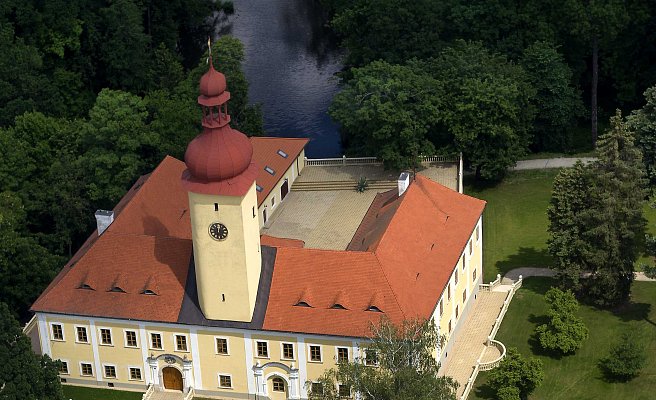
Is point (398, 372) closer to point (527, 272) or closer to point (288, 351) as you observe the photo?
point (288, 351)

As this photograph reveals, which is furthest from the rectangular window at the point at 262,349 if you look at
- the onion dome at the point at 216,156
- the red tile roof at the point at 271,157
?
the red tile roof at the point at 271,157

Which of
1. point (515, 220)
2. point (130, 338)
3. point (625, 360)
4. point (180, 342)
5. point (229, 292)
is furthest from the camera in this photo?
point (515, 220)

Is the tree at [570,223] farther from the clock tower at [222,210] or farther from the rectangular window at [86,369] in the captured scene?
the rectangular window at [86,369]

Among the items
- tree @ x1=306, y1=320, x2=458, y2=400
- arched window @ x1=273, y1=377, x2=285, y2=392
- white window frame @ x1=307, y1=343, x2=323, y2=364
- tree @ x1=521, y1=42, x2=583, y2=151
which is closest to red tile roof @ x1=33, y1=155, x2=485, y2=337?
white window frame @ x1=307, y1=343, x2=323, y2=364

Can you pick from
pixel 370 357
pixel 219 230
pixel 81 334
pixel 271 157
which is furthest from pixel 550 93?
pixel 81 334

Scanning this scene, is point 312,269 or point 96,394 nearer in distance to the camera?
point 312,269

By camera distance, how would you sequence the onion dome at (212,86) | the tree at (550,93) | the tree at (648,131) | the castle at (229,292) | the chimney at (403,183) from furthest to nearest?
the tree at (550,93) → the tree at (648,131) → the chimney at (403,183) → the castle at (229,292) → the onion dome at (212,86)

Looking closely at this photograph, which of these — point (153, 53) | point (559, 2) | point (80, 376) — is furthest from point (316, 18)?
point (80, 376)
